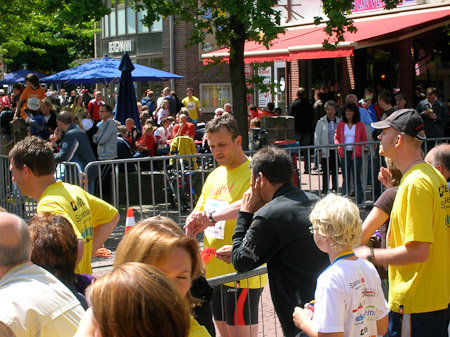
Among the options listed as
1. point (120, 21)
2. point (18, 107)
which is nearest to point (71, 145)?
point (18, 107)

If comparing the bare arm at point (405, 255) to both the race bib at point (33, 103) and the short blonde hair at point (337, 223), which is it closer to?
the short blonde hair at point (337, 223)

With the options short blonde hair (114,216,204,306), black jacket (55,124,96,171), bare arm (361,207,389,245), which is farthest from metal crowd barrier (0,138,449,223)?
short blonde hair (114,216,204,306)

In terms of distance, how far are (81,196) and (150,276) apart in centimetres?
263

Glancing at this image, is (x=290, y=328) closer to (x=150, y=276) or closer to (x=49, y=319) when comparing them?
(x=49, y=319)

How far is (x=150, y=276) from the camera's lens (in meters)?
1.92

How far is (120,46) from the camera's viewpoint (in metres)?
35.8

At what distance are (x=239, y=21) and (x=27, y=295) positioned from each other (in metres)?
10.3

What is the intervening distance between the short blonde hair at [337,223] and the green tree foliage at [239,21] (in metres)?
8.73

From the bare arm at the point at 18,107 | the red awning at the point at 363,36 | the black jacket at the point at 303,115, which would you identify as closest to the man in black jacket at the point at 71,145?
the bare arm at the point at 18,107

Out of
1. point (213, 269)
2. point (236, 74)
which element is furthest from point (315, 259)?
point (236, 74)

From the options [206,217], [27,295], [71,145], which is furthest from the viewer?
[71,145]

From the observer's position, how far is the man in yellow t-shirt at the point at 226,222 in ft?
14.9

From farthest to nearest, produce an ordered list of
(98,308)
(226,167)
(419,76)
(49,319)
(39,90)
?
(419,76) < (39,90) < (226,167) < (49,319) < (98,308)

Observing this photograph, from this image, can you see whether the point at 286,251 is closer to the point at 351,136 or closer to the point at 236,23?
the point at 351,136
